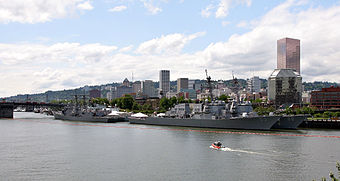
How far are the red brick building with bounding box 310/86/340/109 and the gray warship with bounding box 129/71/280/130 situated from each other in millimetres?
88266

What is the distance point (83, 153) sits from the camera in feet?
149

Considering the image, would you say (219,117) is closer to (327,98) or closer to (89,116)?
(89,116)

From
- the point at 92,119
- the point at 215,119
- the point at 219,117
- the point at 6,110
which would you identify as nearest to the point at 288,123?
the point at 219,117

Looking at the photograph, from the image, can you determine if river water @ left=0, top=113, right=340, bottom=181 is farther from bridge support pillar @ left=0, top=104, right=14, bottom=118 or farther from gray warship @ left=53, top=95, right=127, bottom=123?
bridge support pillar @ left=0, top=104, right=14, bottom=118

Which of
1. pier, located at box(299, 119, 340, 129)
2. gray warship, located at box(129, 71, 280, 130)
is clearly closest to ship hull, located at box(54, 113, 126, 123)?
gray warship, located at box(129, 71, 280, 130)

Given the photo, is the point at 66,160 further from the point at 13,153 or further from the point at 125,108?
the point at 125,108

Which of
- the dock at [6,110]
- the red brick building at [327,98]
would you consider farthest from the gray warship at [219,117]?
the red brick building at [327,98]

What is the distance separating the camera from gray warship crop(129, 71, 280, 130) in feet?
244

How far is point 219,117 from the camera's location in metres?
82.8

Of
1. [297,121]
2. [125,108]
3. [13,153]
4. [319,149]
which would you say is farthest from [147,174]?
[125,108]

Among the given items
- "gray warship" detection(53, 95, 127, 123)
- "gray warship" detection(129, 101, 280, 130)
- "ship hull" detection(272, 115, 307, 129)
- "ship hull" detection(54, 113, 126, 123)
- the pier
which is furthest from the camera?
"gray warship" detection(53, 95, 127, 123)

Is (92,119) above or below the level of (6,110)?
below

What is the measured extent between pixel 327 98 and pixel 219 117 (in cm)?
9893

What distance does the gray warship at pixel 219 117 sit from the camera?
244ft
